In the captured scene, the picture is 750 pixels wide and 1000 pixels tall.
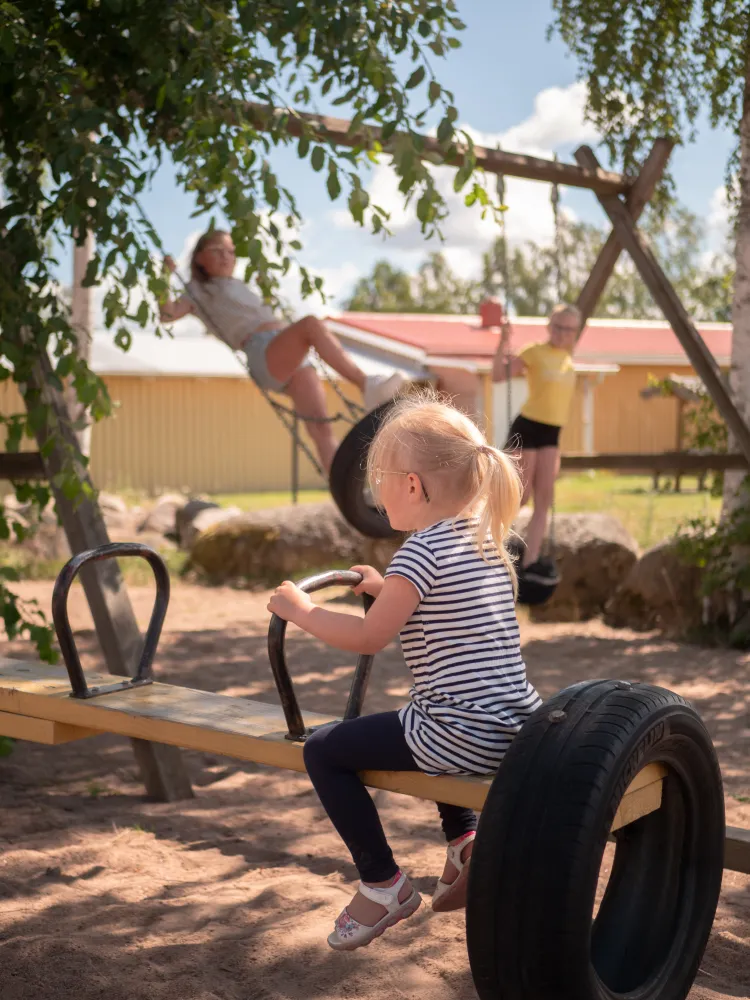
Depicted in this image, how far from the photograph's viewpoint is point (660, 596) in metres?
8.02

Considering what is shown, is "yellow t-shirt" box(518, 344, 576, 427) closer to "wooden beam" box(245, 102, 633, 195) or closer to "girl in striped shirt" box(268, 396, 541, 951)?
"wooden beam" box(245, 102, 633, 195)

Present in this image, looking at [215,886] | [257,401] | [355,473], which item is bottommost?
[215,886]

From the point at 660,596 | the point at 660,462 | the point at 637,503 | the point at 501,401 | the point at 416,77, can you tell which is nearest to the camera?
the point at 416,77

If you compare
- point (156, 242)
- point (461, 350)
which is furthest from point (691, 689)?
point (461, 350)

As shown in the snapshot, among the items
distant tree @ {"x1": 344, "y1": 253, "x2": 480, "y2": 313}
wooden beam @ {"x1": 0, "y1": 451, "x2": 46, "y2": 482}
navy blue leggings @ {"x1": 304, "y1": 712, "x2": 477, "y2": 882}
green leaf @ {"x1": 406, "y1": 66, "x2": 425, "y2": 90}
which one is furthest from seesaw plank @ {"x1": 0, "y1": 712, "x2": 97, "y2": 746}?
distant tree @ {"x1": 344, "y1": 253, "x2": 480, "y2": 313}

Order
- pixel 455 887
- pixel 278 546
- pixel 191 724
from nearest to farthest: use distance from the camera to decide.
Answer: pixel 455 887 → pixel 191 724 → pixel 278 546

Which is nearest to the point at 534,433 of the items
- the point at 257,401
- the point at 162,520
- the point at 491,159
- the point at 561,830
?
the point at 491,159

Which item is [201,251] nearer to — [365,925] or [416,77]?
[416,77]

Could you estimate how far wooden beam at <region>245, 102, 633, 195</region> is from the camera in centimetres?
476

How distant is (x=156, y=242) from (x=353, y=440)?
199 cm

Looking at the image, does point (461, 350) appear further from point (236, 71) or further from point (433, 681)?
point (433, 681)

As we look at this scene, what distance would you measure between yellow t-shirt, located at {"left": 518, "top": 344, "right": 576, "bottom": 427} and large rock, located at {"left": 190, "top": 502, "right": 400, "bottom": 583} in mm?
4113

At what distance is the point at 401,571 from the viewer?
7.82 ft

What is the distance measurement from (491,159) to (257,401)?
17658 mm
